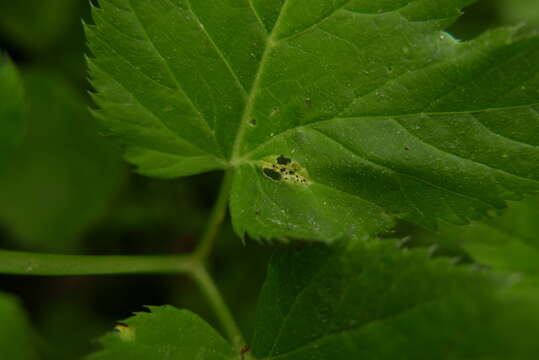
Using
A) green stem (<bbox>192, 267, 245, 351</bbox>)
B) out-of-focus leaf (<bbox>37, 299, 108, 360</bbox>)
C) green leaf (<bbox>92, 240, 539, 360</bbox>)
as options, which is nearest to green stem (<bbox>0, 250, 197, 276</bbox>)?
green stem (<bbox>192, 267, 245, 351</bbox>)

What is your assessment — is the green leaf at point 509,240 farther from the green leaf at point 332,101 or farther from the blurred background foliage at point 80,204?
the blurred background foliage at point 80,204

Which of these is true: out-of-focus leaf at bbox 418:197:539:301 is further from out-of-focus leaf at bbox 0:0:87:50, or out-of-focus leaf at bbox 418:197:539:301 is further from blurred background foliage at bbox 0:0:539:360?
out-of-focus leaf at bbox 0:0:87:50

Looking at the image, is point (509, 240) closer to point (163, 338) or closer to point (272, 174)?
point (272, 174)

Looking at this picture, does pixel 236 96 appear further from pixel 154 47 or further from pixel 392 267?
pixel 392 267

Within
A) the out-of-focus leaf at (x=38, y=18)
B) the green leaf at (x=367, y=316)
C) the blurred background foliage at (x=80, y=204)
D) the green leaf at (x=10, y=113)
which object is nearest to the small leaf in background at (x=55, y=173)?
the blurred background foliage at (x=80, y=204)

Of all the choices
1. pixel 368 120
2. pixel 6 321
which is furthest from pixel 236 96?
pixel 6 321

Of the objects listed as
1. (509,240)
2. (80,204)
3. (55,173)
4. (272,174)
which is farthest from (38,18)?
(509,240)

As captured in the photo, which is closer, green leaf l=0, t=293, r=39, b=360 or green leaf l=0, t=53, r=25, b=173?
green leaf l=0, t=53, r=25, b=173

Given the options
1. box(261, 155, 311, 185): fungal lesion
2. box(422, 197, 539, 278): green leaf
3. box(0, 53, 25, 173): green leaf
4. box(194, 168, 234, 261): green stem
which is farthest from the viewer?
box(422, 197, 539, 278): green leaf
